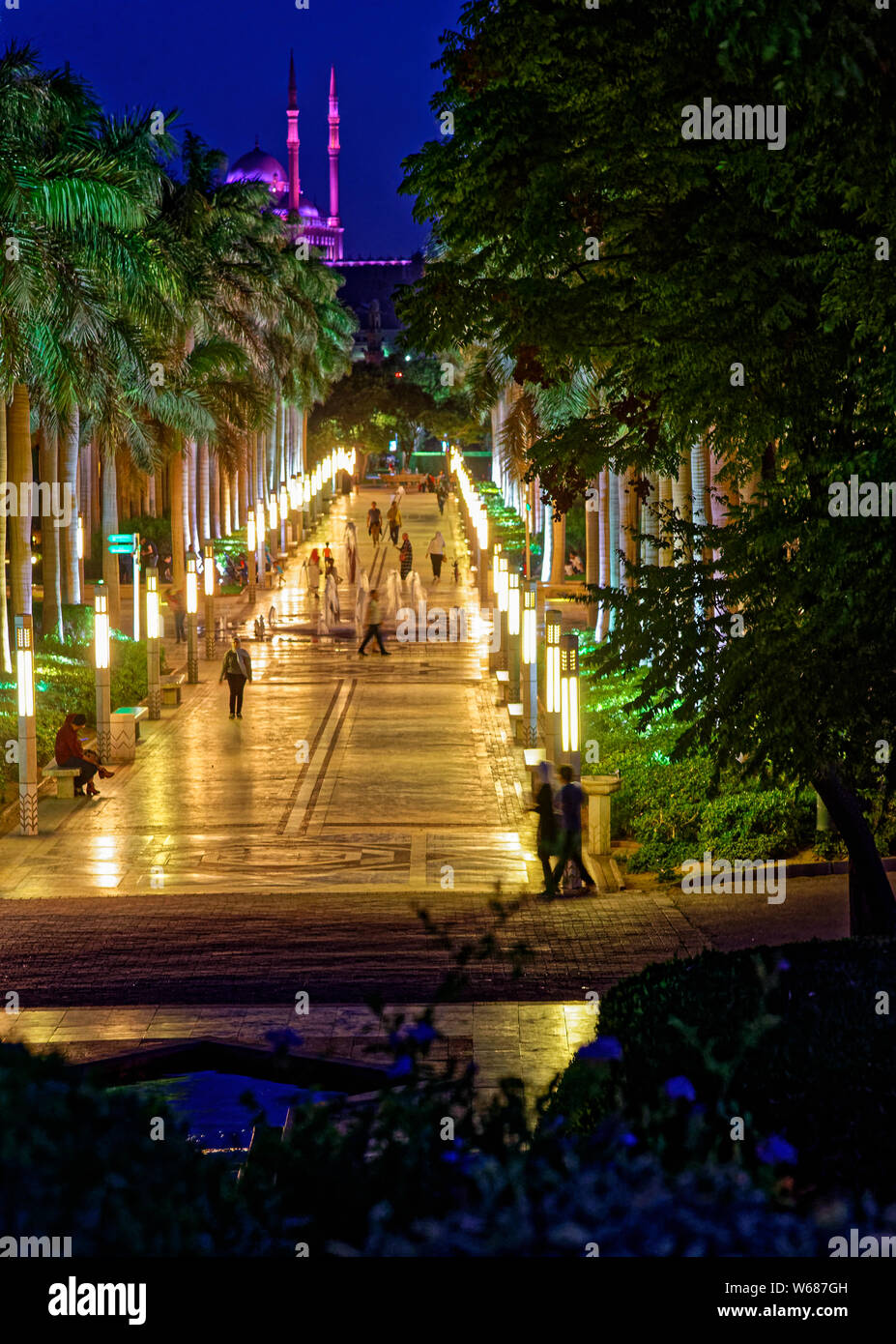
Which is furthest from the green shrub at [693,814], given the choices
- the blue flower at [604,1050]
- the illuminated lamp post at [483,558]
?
the illuminated lamp post at [483,558]

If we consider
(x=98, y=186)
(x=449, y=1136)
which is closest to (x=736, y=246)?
(x=449, y=1136)

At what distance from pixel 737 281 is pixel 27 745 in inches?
505

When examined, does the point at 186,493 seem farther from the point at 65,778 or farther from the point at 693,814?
the point at 693,814

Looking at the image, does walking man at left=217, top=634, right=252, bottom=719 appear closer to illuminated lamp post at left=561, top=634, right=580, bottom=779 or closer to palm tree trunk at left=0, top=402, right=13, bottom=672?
palm tree trunk at left=0, top=402, right=13, bottom=672

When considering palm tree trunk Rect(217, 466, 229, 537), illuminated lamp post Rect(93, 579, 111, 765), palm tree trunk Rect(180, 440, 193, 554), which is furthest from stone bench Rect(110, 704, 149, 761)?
palm tree trunk Rect(217, 466, 229, 537)

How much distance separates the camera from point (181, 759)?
27.2 meters

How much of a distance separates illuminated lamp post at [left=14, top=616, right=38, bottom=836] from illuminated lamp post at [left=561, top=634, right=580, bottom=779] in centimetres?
670

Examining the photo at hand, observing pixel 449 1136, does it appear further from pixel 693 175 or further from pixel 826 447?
pixel 693 175

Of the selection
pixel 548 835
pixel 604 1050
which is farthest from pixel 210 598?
pixel 604 1050

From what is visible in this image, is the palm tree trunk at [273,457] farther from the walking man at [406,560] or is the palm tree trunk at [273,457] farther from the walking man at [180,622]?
the walking man at [180,622]

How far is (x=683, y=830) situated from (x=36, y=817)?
832 cm

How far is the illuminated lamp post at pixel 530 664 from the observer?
94.2 feet

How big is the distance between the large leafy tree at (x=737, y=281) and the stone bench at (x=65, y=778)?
1163cm
